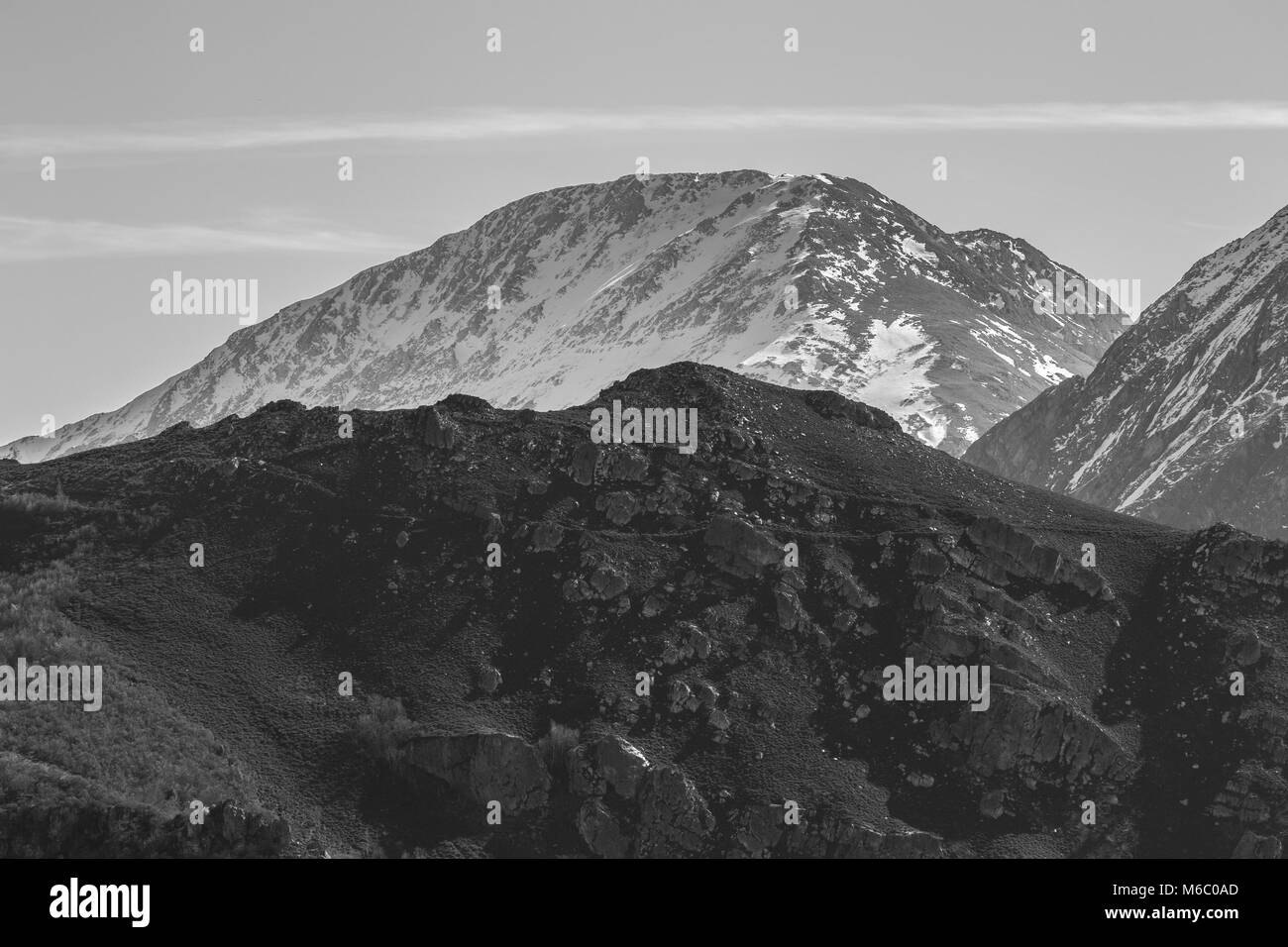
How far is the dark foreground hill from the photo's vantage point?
322 feet

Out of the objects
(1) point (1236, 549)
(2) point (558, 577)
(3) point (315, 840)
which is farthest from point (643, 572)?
(1) point (1236, 549)

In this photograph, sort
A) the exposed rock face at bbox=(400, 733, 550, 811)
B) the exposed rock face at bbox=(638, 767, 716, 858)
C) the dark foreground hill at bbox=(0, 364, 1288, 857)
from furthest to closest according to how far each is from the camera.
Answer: the exposed rock face at bbox=(400, 733, 550, 811) < the dark foreground hill at bbox=(0, 364, 1288, 857) < the exposed rock face at bbox=(638, 767, 716, 858)

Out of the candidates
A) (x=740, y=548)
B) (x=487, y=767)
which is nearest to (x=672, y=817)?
(x=487, y=767)

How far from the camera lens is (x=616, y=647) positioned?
11012cm

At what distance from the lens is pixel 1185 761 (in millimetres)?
105625

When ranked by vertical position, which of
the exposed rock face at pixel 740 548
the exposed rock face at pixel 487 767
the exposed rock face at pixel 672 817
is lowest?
the exposed rock face at pixel 672 817

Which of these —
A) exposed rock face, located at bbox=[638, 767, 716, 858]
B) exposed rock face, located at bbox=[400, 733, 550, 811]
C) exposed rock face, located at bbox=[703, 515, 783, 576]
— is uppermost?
exposed rock face, located at bbox=[703, 515, 783, 576]

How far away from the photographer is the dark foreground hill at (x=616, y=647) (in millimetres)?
98000

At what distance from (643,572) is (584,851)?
22857 mm

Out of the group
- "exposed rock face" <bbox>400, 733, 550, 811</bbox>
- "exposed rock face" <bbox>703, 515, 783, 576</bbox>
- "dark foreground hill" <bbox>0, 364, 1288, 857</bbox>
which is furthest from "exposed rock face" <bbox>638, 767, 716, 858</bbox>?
"exposed rock face" <bbox>703, 515, 783, 576</bbox>

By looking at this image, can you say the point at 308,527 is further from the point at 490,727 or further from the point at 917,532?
the point at 917,532

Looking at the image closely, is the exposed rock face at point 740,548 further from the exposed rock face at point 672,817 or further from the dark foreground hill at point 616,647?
the exposed rock face at point 672,817

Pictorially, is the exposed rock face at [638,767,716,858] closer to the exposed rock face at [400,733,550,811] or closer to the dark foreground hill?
the dark foreground hill

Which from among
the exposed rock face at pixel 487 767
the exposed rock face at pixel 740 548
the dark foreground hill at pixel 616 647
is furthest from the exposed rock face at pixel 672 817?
the exposed rock face at pixel 740 548
